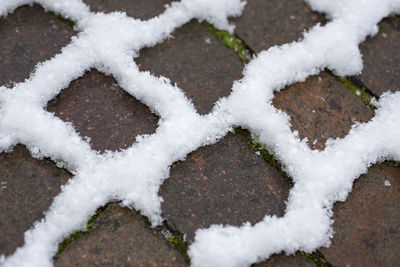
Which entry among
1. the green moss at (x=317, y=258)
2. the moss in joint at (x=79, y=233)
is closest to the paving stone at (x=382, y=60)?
the green moss at (x=317, y=258)

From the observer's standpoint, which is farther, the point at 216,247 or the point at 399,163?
the point at 399,163

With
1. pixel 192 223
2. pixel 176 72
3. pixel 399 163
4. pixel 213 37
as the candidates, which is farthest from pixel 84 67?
pixel 399 163

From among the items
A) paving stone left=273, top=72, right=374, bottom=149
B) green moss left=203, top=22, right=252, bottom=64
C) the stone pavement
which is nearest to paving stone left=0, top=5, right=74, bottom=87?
the stone pavement

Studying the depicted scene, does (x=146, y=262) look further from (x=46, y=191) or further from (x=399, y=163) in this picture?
(x=399, y=163)

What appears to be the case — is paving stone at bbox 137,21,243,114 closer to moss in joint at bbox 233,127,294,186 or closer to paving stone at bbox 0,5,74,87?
moss in joint at bbox 233,127,294,186

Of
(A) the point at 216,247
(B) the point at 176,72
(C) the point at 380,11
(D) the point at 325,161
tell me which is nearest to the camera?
(A) the point at 216,247
